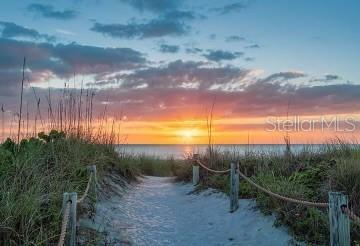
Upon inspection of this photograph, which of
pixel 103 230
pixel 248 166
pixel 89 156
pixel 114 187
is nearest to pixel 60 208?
pixel 103 230

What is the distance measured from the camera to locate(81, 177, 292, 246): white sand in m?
6.55

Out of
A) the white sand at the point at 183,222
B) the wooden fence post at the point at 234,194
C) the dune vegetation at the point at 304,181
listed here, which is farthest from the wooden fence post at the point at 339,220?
the wooden fence post at the point at 234,194

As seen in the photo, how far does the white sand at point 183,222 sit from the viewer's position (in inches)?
258

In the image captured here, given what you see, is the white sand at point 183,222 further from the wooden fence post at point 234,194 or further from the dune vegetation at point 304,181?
the dune vegetation at point 304,181

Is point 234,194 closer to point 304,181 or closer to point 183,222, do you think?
point 183,222

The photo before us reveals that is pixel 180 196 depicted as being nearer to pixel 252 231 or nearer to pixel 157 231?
pixel 157 231

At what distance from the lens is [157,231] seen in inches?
290

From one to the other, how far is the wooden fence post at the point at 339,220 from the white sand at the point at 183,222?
5.76 ft

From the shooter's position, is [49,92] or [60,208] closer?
[60,208]

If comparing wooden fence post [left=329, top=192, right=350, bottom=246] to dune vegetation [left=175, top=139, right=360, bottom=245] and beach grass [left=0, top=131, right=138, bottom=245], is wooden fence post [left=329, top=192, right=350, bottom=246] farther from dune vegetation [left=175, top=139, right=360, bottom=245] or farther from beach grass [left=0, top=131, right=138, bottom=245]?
beach grass [left=0, top=131, right=138, bottom=245]

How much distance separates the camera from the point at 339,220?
4172mm

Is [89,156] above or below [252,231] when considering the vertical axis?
above

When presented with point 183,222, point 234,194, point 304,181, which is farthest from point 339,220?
point 183,222

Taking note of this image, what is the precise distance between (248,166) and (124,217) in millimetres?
3272
